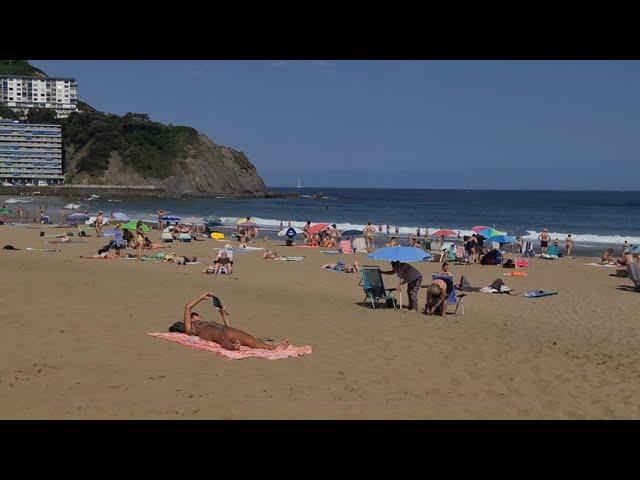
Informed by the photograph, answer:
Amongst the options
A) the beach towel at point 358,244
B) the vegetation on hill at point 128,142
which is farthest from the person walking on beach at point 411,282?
the vegetation on hill at point 128,142

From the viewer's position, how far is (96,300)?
10.2m

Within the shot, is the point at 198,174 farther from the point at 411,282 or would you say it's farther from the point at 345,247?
the point at 411,282

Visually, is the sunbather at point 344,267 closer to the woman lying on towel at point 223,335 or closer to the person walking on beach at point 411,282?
the person walking on beach at point 411,282

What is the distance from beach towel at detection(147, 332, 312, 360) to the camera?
23.7 feet

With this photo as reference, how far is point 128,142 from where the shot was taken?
10894 centimetres

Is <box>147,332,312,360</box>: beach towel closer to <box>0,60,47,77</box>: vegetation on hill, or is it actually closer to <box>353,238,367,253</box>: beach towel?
<box>353,238,367,253</box>: beach towel

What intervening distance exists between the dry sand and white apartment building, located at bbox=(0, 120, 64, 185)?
330ft

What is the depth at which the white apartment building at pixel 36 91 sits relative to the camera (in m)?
155

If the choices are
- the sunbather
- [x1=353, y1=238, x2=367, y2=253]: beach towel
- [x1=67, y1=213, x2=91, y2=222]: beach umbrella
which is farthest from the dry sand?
[x1=67, y1=213, x2=91, y2=222]: beach umbrella

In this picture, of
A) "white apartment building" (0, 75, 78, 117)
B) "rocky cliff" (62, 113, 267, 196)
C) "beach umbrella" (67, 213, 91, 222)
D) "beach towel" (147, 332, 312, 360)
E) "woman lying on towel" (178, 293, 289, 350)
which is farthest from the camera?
"white apartment building" (0, 75, 78, 117)

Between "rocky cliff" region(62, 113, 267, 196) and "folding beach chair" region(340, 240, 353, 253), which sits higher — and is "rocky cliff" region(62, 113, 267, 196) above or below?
above
